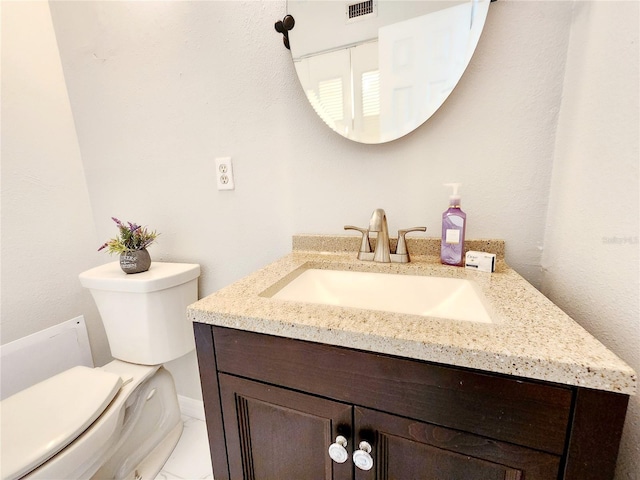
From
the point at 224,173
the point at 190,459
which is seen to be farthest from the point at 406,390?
the point at 190,459

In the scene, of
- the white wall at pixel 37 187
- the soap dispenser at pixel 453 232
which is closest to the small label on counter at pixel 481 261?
the soap dispenser at pixel 453 232

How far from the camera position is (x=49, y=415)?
769 millimetres

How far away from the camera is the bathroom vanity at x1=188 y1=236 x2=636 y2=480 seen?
13.8 inches

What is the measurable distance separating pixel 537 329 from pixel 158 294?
1040 mm

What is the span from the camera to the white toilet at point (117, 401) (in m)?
0.70

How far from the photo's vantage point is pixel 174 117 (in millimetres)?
1052

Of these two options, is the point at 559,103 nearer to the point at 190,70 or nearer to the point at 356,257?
the point at 356,257

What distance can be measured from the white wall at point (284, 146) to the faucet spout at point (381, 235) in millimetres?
106

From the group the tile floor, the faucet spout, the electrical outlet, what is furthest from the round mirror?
the tile floor

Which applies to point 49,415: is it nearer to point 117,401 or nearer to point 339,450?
point 117,401

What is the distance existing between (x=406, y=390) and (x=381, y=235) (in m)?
0.43

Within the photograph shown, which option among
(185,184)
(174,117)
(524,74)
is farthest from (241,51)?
(524,74)

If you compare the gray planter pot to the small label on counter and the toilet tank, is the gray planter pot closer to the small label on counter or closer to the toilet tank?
the toilet tank

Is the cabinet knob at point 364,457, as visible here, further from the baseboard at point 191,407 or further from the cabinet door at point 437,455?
the baseboard at point 191,407
